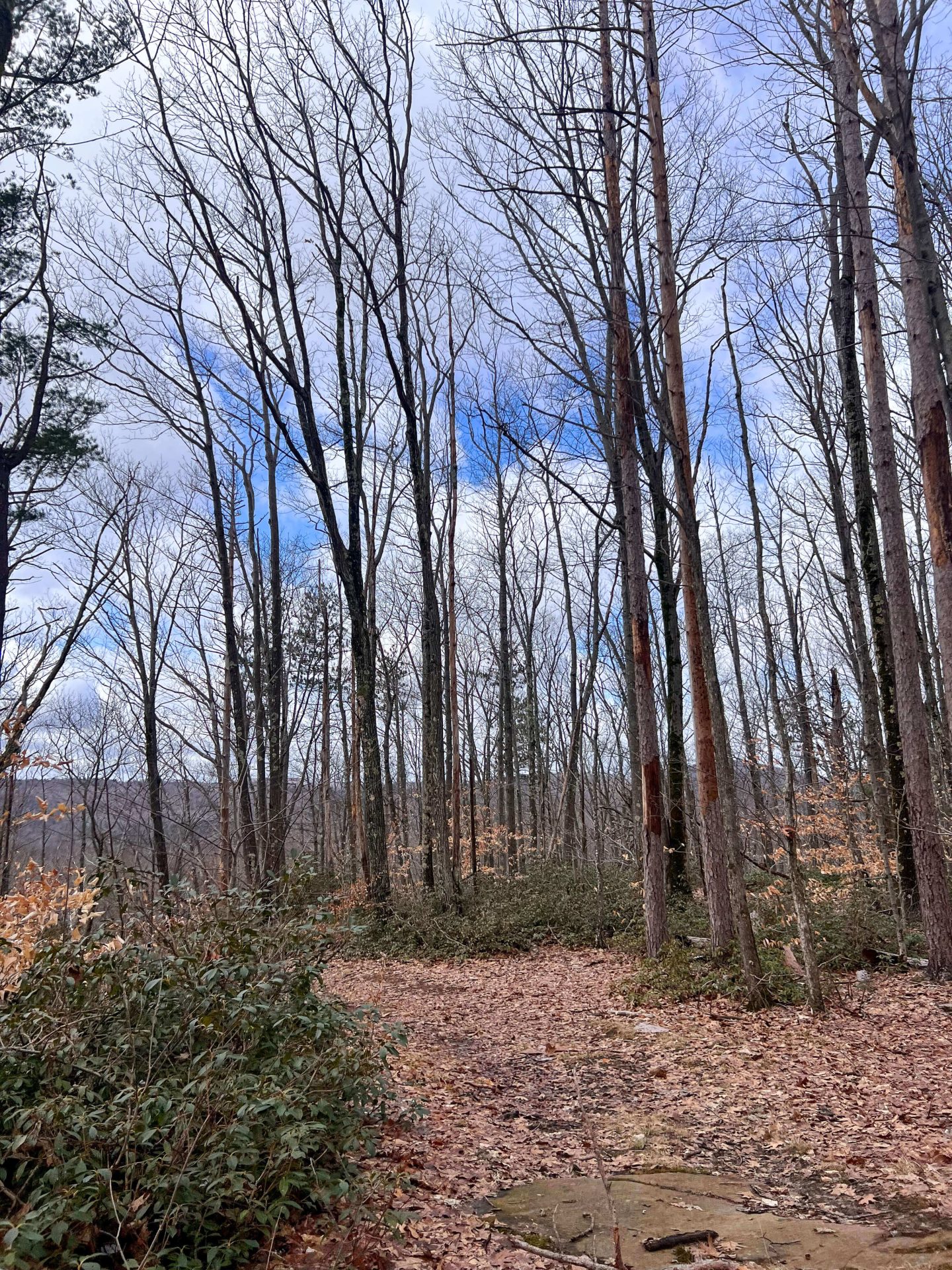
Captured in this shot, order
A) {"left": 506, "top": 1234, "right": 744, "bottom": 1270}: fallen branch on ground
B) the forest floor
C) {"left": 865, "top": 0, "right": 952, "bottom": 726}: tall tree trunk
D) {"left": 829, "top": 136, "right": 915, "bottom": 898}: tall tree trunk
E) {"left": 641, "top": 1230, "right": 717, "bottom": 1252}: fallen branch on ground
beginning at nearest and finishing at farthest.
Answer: {"left": 506, "top": 1234, "right": 744, "bottom": 1270}: fallen branch on ground, {"left": 641, "top": 1230, "right": 717, "bottom": 1252}: fallen branch on ground, the forest floor, {"left": 865, "top": 0, "right": 952, "bottom": 726}: tall tree trunk, {"left": 829, "top": 136, "right": 915, "bottom": 898}: tall tree trunk

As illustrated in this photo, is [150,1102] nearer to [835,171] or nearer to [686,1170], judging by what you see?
[686,1170]

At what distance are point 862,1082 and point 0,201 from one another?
447 inches

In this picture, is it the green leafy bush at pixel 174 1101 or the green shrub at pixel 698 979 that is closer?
the green leafy bush at pixel 174 1101

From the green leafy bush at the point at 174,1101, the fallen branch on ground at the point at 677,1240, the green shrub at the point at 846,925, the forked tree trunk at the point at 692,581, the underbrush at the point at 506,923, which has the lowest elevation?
the underbrush at the point at 506,923

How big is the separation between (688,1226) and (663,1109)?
1.76 metres

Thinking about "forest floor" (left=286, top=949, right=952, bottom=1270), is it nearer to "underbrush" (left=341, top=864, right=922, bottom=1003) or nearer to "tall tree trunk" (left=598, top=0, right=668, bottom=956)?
"underbrush" (left=341, top=864, right=922, bottom=1003)

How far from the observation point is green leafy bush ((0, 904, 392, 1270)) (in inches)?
110

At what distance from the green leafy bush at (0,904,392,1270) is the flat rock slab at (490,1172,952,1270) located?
0.95 m

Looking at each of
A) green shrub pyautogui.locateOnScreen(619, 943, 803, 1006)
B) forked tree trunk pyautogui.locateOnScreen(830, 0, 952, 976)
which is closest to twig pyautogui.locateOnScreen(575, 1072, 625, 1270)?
green shrub pyautogui.locateOnScreen(619, 943, 803, 1006)

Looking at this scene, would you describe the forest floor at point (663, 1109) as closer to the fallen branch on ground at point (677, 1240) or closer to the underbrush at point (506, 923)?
the fallen branch on ground at point (677, 1240)

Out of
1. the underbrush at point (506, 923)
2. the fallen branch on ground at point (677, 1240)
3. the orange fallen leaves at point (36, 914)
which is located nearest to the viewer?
the fallen branch on ground at point (677, 1240)

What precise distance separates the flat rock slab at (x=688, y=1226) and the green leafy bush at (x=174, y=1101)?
0.95 metres

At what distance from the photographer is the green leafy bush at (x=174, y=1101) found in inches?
110

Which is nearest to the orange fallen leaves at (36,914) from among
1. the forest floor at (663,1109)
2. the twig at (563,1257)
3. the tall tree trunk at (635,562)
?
the forest floor at (663,1109)
